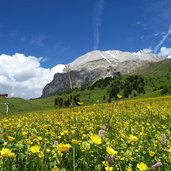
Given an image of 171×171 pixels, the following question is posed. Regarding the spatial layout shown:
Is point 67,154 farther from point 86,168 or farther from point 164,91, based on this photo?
point 164,91

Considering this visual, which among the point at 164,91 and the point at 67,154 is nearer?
the point at 67,154

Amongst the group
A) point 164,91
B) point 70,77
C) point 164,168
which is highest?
point 164,91

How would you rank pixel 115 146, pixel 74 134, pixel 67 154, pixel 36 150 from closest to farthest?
1. pixel 36 150
2. pixel 67 154
3. pixel 115 146
4. pixel 74 134

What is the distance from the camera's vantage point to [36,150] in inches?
136

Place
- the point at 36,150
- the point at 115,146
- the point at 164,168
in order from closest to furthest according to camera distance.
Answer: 1. the point at 36,150
2. the point at 164,168
3. the point at 115,146

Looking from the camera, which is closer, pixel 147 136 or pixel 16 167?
pixel 16 167

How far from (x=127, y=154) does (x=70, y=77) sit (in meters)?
1.49

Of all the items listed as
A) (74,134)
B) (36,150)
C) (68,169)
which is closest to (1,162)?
(36,150)

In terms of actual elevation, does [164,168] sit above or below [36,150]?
below

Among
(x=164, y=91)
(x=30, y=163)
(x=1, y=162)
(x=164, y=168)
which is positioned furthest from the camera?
(x=164, y=91)

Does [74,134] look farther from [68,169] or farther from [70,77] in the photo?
[70,77]

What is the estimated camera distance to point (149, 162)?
5020mm

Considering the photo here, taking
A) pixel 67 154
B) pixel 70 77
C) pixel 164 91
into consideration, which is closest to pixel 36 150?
pixel 70 77

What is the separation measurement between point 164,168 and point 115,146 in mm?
1305
